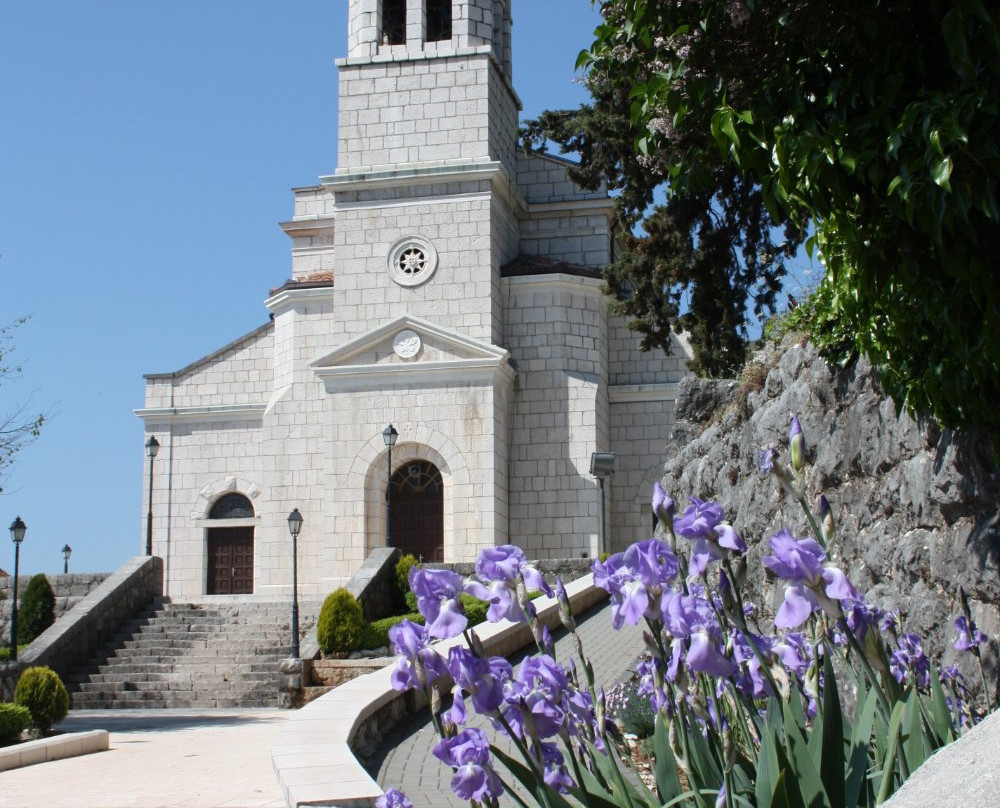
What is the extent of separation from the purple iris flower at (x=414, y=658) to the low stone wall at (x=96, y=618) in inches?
551

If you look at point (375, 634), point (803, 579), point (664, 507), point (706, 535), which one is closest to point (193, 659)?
point (375, 634)

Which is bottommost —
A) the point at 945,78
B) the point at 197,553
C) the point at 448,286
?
the point at 197,553

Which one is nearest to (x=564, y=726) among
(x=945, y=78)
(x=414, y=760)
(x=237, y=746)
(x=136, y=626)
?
(x=945, y=78)

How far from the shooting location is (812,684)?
3.80 m

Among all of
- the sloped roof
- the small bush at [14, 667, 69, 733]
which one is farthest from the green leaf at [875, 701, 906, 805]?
the sloped roof

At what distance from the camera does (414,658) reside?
10.1 feet

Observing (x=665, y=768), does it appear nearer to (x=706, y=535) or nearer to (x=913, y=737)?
(x=913, y=737)

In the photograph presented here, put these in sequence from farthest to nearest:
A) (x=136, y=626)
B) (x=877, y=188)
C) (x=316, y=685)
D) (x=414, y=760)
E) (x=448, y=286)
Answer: (x=448, y=286) < (x=136, y=626) < (x=316, y=685) < (x=414, y=760) < (x=877, y=188)

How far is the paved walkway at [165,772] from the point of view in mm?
8367

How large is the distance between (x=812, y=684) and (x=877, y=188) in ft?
10.9

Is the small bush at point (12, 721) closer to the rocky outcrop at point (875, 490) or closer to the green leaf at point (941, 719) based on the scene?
the rocky outcrop at point (875, 490)

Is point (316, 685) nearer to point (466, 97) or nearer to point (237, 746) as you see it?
point (237, 746)

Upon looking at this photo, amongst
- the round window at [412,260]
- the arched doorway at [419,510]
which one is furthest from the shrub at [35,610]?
the round window at [412,260]

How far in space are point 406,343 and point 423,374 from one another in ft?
2.60
